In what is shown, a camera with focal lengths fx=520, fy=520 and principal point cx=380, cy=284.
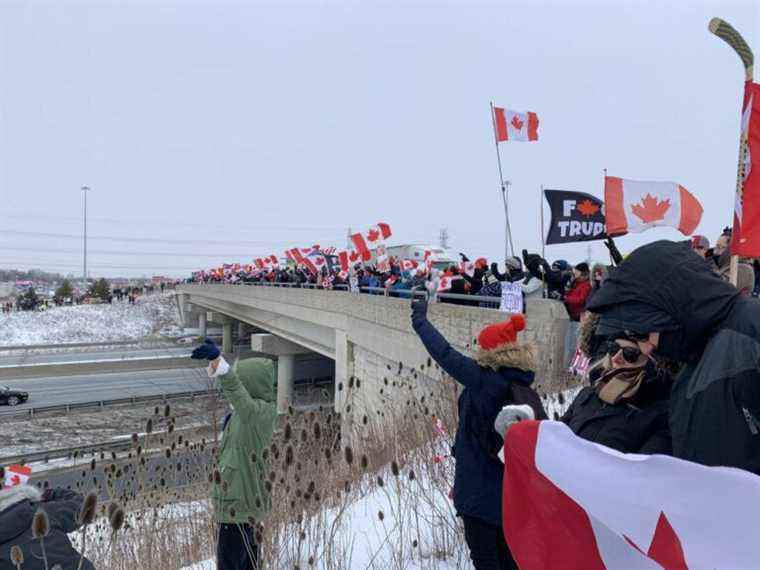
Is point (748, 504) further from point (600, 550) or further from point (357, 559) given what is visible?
point (357, 559)

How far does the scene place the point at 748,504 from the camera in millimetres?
1310

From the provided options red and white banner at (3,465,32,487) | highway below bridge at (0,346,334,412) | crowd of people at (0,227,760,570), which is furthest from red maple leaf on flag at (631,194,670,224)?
highway below bridge at (0,346,334,412)

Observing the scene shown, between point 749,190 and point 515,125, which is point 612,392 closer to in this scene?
point 749,190

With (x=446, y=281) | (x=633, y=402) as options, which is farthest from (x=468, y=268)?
(x=633, y=402)

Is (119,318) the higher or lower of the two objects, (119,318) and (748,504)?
the lower

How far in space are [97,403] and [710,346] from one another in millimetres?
27570

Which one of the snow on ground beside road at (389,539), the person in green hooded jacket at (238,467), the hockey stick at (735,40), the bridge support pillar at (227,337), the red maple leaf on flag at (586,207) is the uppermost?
the hockey stick at (735,40)

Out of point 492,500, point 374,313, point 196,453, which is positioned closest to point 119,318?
point 374,313

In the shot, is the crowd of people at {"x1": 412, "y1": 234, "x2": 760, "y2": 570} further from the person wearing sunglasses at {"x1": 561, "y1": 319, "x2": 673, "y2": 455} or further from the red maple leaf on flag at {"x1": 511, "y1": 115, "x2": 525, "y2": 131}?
the red maple leaf on flag at {"x1": 511, "y1": 115, "x2": 525, "y2": 131}

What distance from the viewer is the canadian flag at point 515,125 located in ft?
40.9

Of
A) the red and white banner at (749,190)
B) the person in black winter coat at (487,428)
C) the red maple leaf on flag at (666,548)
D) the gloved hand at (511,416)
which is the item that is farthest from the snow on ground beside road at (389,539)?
the red and white banner at (749,190)

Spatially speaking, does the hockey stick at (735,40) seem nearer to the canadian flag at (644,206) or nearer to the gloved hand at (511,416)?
the gloved hand at (511,416)

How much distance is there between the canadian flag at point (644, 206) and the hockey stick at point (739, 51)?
9.40ft

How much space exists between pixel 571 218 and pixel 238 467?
5619mm
